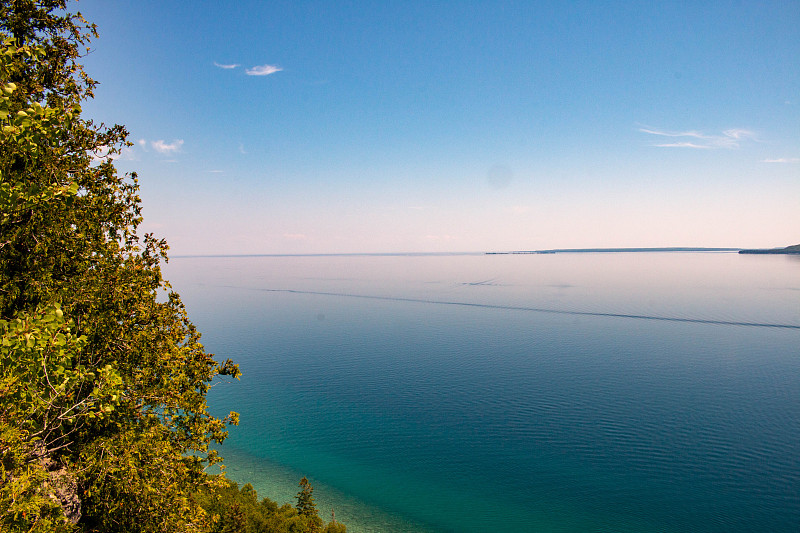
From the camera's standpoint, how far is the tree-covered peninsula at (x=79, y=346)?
8948 millimetres

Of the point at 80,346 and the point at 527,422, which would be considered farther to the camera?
the point at 527,422

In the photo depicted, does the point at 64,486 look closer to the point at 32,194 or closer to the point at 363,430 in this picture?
the point at 32,194

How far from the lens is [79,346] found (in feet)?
32.2

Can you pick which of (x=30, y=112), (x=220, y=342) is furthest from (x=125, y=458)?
(x=220, y=342)

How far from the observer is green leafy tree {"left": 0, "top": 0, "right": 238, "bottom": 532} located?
909 cm

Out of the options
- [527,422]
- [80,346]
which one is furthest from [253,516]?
[527,422]

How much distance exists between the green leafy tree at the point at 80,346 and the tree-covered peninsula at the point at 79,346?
5cm

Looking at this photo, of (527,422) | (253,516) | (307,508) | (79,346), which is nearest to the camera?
(79,346)

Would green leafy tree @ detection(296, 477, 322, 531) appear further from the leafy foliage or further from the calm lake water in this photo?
the calm lake water

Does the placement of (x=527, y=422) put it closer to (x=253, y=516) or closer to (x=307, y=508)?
(x=307, y=508)

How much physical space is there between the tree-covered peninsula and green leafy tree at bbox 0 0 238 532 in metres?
0.05

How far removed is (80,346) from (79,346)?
1.60 feet

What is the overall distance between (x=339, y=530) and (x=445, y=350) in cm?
5145

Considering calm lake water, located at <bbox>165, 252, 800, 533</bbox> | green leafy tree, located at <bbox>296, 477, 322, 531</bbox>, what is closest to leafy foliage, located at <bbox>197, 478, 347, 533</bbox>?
green leafy tree, located at <bbox>296, 477, 322, 531</bbox>
